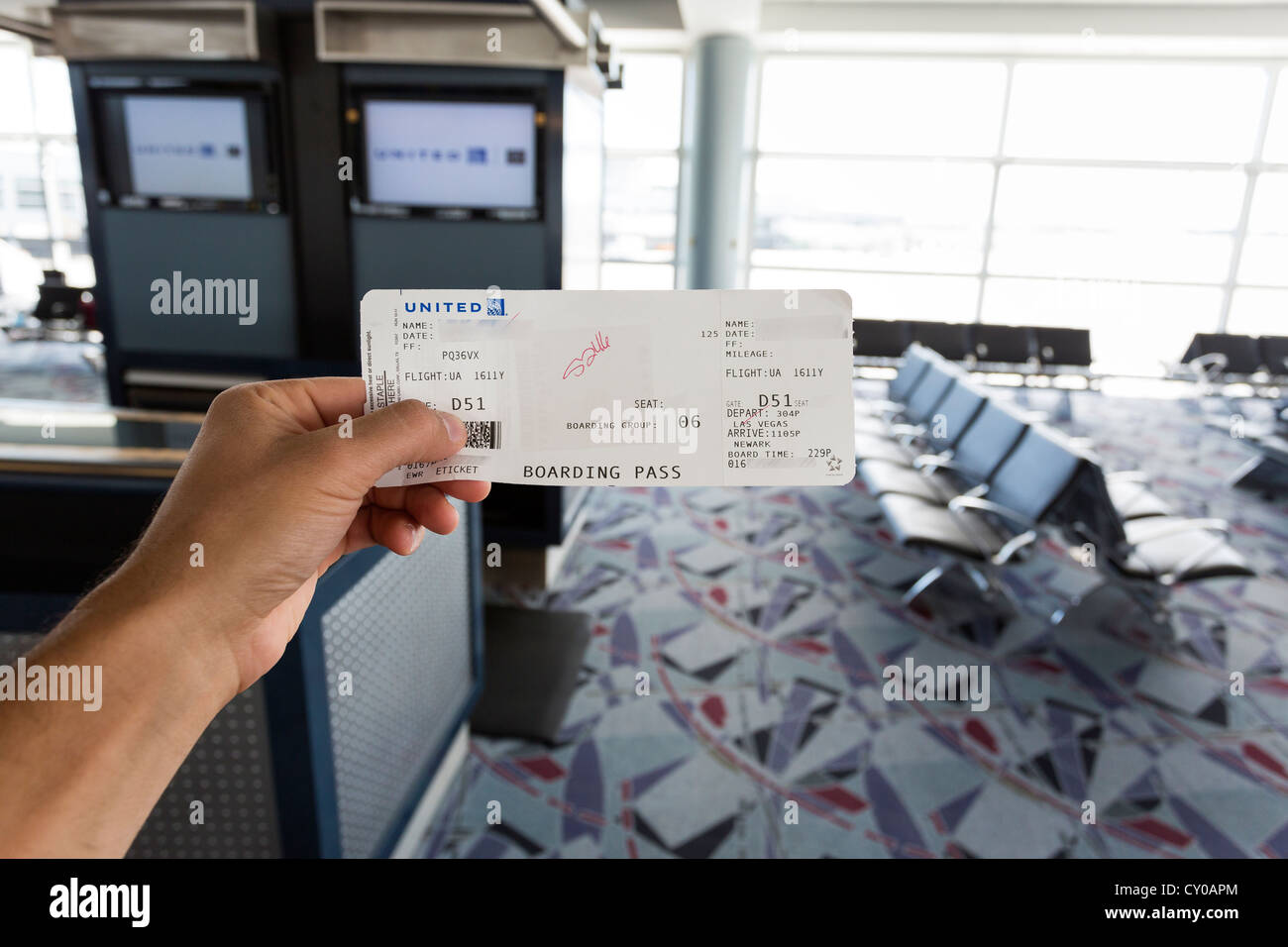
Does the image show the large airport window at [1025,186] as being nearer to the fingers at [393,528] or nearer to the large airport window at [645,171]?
the large airport window at [645,171]

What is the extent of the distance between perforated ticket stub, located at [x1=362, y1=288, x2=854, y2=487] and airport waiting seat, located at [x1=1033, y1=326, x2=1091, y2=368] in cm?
A: 833

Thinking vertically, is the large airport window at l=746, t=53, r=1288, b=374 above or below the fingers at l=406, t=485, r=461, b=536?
above

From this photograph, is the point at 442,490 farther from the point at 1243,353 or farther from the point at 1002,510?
the point at 1243,353

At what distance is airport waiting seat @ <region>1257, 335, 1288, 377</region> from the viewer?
834cm

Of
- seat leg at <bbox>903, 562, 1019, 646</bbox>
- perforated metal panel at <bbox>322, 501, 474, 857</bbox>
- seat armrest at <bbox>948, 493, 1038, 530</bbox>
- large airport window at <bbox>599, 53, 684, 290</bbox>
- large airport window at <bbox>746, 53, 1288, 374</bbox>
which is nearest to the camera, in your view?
perforated metal panel at <bbox>322, 501, 474, 857</bbox>

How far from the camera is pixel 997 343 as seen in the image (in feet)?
26.9

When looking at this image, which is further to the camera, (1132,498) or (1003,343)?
(1003,343)

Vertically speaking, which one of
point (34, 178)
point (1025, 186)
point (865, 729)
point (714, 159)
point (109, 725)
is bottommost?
point (865, 729)

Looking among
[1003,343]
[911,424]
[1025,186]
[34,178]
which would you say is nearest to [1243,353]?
[1003,343]

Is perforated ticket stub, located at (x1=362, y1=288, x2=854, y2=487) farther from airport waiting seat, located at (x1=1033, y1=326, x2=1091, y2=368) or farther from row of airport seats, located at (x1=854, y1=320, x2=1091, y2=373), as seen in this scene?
airport waiting seat, located at (x1=1033, y1=326, x2=1091, y2=368)

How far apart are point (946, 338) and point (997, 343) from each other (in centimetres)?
58

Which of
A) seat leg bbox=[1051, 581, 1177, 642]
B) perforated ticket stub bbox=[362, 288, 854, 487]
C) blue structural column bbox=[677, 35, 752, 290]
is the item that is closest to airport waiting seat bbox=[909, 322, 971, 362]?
blue structural column bbox=[677, 35, 752, 290]

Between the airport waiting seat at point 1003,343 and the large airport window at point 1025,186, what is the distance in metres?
0.96
